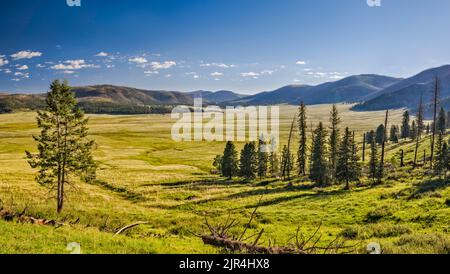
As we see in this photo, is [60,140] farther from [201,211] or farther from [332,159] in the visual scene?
[332,159]

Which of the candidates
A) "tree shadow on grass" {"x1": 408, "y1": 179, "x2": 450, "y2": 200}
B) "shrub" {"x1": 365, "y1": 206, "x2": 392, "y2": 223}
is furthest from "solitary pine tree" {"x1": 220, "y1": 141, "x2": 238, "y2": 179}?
"shrub" {"x1": 365, "y1": 206, "x2": 392, "y2": 223}

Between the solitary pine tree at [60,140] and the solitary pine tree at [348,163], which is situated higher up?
the solitary pine tree at [60,140]

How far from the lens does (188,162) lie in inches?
3979

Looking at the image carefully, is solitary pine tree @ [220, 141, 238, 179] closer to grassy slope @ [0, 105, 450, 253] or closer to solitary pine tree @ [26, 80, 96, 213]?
grassy slope @ [0, 105, 450, 253]

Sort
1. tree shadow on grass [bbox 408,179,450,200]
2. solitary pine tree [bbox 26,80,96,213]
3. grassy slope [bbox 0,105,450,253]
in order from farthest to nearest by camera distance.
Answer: tree shadow on grass [bbox 408,179,450,200] → solitary pine tree [bbox 26,80,96,213] → grassy slope [bbox 0,105,450,253]

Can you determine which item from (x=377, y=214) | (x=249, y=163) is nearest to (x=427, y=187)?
(x=377, y=214)

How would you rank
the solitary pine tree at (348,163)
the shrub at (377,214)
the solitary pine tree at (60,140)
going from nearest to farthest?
the shrub at (377,214) → the solitary pine tree at (60,140) → the solitary pine tree at (348,163)

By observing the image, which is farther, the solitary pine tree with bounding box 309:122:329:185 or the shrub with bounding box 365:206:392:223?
the solitary pine tree with bounding box 309:122:329:185

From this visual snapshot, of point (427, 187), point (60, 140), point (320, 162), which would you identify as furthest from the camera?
point (320, 162)

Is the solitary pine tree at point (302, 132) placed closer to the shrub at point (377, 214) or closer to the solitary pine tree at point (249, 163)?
the solitary pine tree at point (249, 163)

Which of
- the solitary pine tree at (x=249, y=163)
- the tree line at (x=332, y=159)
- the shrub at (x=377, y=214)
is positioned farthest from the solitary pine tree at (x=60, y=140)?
the solitary pine tree at (x=249, y=163)

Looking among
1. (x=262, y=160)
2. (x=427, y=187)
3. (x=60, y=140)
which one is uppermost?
(x=60, y=140)

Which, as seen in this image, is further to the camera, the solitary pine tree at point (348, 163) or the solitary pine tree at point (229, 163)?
the solitary pine tree at point (229, 163)
